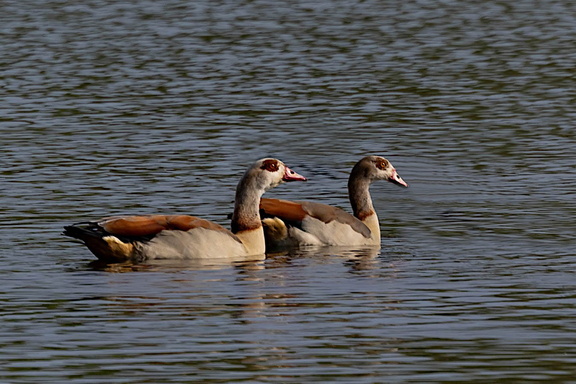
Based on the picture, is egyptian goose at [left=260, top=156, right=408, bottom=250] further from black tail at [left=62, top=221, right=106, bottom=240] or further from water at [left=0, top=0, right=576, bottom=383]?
black tail at [left=62, top=221, right=106, bottom=240]

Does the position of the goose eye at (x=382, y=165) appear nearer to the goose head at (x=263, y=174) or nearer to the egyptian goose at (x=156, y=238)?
the goose head at (x=263, y=174)

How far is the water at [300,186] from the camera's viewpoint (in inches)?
518

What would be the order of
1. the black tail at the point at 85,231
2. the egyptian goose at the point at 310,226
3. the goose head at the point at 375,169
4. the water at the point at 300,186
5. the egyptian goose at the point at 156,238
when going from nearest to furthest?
the water at the point at 300,186, the black tail at the point at 85,231, the egyptian goose at the point at 156,238, the egyptian goose at the point at 310,226, the goose head at the point at 375,169

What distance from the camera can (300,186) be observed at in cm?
2491

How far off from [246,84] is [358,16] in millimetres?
16533

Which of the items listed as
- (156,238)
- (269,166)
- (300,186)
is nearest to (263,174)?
(269,166)

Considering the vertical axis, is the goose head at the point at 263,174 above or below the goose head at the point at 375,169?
above

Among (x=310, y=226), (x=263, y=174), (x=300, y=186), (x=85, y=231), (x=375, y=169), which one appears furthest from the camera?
(x=300, y=186)

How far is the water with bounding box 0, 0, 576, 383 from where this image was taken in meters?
A: 13.2

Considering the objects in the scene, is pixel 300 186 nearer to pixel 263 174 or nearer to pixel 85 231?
pixel 263 174

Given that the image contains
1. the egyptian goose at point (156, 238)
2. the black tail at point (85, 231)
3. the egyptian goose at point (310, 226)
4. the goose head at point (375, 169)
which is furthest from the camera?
the goose head at point (375, 169)

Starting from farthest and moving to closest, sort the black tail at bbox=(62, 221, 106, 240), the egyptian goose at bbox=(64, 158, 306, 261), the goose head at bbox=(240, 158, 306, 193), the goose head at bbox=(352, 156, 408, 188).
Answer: the goose head at bbox=(352, 156, 408, 188)
the goose head at bbox=(240, 158, 306, 193)
the egyptian goose at bbox=(64, 158, 306, 261)
the black tail at bbox=(62, 221, 106, 240)

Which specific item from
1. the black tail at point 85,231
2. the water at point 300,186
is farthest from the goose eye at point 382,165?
the black tail at point 85,231

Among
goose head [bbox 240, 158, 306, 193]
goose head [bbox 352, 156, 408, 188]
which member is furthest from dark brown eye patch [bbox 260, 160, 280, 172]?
goose head [bbox 352, 156, 408, 188]
